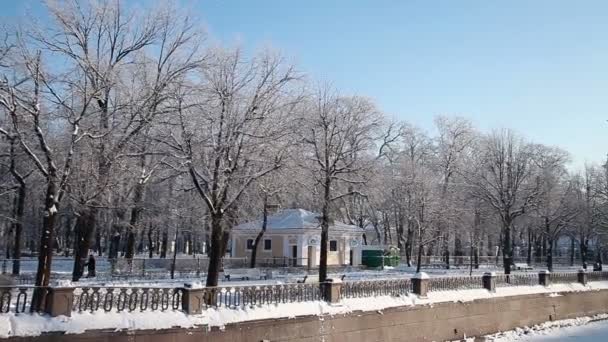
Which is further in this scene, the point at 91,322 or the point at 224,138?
the point at 224,138

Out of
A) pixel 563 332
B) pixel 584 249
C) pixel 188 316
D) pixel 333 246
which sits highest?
pixel 584 249

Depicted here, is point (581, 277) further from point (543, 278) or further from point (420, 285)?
point (420, 285)

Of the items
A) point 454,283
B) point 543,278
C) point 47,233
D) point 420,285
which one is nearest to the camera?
point 47,233

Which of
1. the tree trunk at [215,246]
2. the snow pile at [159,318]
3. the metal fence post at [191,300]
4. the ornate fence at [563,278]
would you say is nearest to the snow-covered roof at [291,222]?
the ornate fence at [563,278]

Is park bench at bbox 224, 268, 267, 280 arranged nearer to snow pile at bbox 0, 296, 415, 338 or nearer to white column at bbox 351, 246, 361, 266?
snow pile at bbox 0, 296, 415, 338

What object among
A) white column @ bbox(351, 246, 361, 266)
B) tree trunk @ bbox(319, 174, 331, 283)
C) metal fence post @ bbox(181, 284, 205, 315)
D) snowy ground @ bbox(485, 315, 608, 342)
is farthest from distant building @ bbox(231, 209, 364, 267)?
metal fence post @ bbox(181, 284, 205, 315)

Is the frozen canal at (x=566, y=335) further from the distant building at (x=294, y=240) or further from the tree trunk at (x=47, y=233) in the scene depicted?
the distant building at (x=294, y=240)

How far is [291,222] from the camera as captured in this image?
47531mm

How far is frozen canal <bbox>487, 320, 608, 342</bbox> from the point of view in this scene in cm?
2236

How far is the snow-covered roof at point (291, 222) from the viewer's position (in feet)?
153

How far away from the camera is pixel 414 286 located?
69.1 ft

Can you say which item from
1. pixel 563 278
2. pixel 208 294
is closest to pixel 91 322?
pixel 208 294

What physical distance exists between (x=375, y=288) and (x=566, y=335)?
31.8 feet

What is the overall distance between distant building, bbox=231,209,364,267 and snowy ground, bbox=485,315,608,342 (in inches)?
850
